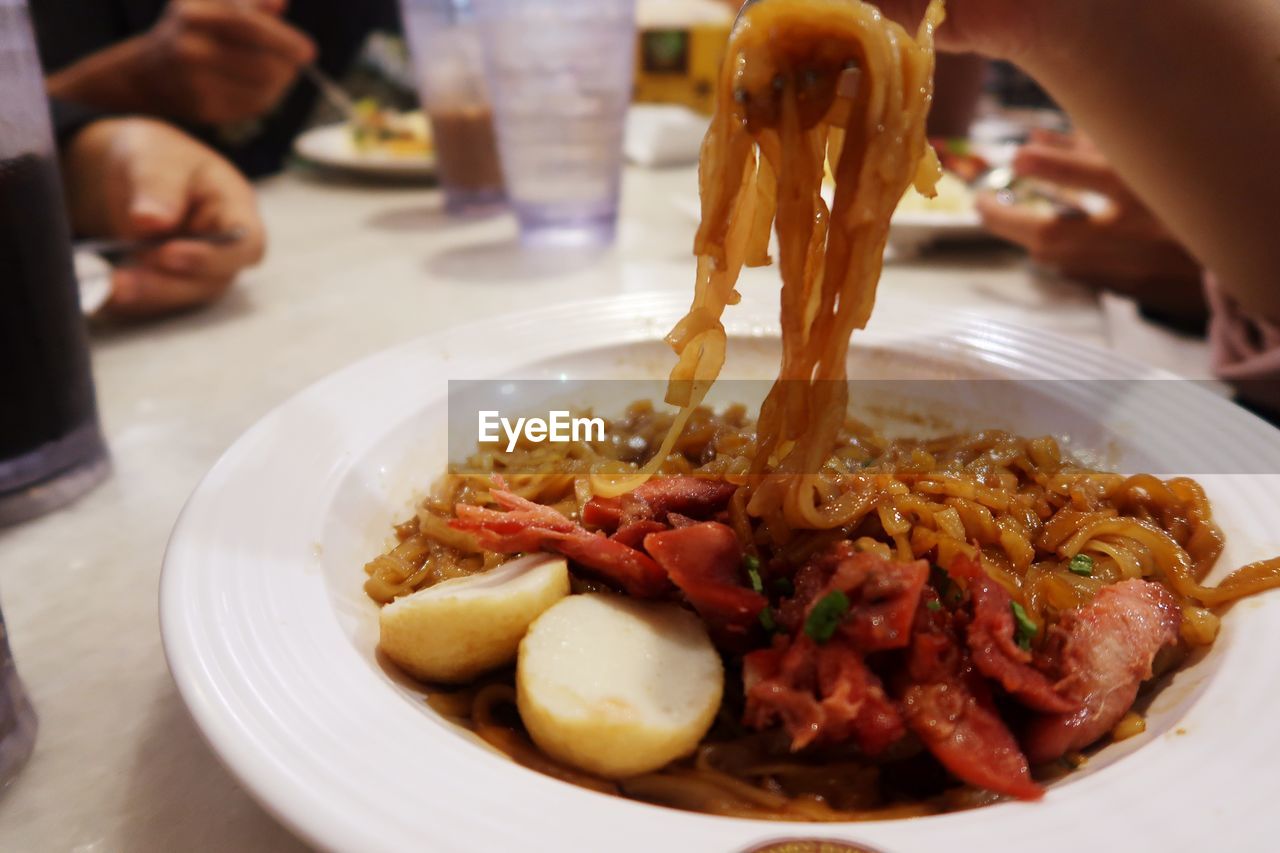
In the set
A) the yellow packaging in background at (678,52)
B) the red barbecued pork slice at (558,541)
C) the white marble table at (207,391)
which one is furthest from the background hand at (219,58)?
the red barbecued pork slice at (558,541)

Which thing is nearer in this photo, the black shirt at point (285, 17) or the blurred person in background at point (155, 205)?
the blurred person in background at point (155, 205)

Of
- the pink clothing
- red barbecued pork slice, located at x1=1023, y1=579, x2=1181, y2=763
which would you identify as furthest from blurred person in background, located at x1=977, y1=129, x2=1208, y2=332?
red barbecued pork slice, located at x1=1023, y1=579, x2=1181, y2=763

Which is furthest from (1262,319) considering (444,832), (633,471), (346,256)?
(346,256)

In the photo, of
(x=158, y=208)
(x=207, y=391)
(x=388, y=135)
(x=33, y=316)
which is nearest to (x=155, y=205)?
(x=158, y=208)

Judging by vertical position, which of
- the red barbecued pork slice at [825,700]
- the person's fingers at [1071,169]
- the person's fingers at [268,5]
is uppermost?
the person's fingers at [268,5]

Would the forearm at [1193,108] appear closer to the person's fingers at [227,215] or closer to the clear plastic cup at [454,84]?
the clear plastic cup at [454,84]

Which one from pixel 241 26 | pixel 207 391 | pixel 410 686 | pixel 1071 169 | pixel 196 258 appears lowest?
pixel 207 391

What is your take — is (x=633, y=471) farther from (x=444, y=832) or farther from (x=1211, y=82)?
(x=1211, y=82)

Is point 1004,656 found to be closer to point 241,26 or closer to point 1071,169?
point 1071,169
